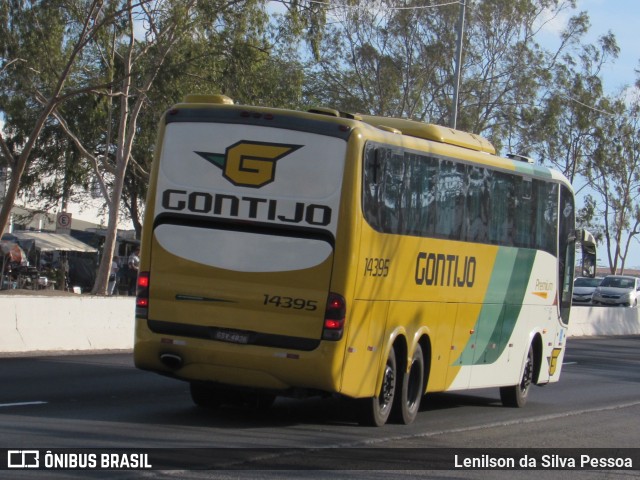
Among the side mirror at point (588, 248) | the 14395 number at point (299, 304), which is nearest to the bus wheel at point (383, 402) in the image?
the 14395 number at point (299, 304)

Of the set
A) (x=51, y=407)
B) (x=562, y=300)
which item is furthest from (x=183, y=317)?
(x=562, y=300)

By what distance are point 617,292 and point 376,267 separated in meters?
45.2

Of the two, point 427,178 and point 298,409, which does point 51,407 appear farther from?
point 427,178

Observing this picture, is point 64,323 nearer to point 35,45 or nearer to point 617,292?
point 35,45

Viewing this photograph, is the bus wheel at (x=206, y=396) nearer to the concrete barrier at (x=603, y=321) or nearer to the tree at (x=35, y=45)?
the tree at (x=35, y=45)

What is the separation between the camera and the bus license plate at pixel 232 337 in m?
10.8

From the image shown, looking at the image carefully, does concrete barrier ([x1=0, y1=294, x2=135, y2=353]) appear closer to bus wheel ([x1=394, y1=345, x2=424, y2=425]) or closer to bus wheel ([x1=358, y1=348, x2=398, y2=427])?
bus wheel ([x1=394, y1=345, x2=424, y2=425])

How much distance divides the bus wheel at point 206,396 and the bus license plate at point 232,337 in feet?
5.47

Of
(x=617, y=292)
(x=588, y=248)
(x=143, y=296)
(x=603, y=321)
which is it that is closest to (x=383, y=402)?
(x=143, y=296)

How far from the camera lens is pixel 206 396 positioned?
491 inches

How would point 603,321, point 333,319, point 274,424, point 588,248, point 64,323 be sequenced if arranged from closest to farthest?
point 333,319, point 274,424, point 588,248, point 64,323, point 603,321

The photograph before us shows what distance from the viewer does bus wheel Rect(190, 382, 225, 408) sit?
40.6 ft

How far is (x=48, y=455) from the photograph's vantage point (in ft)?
27.8

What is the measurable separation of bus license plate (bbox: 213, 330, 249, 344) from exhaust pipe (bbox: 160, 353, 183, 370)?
47cm
